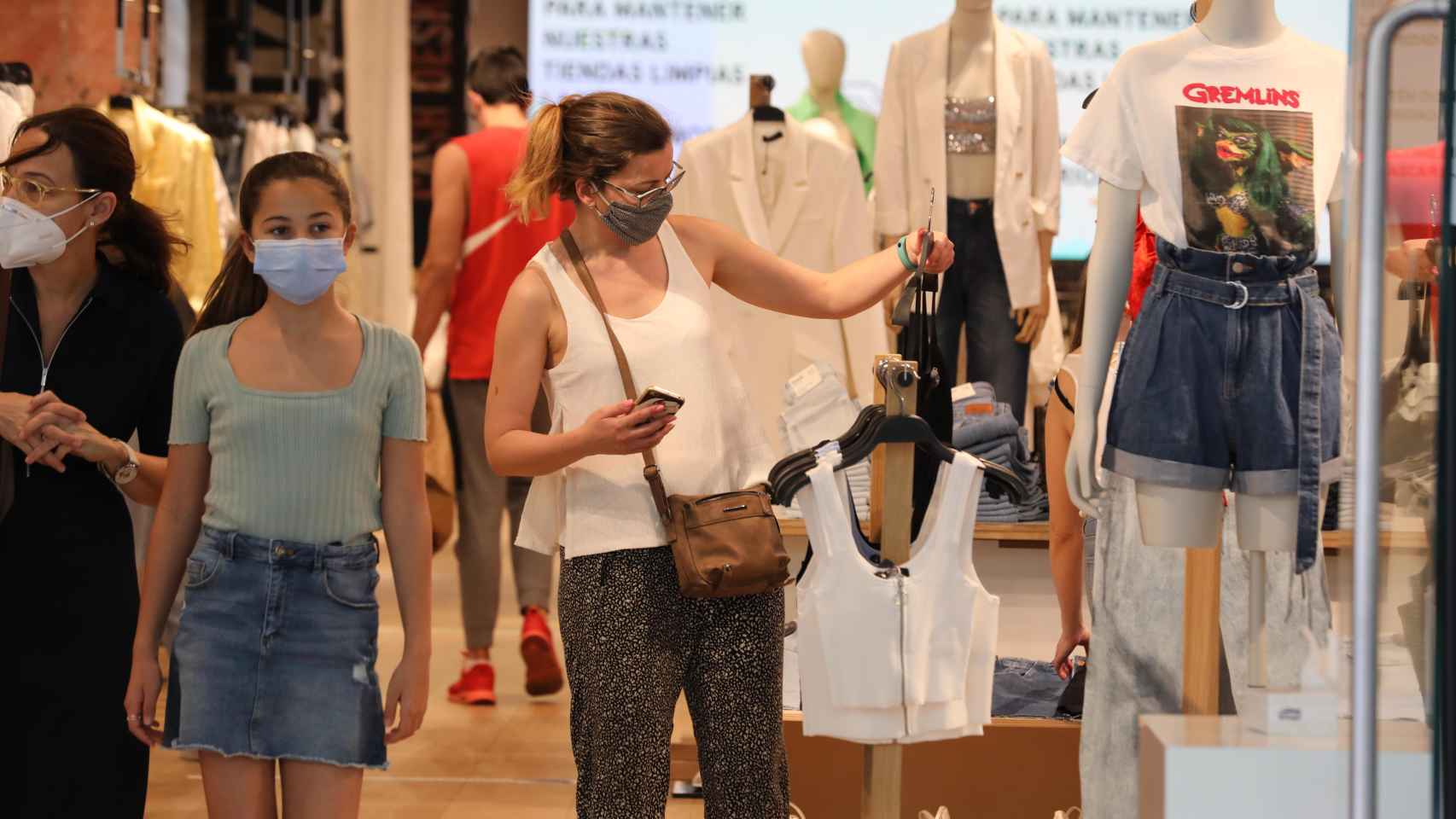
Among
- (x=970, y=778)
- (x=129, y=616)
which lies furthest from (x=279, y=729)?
(x=970, y=778)

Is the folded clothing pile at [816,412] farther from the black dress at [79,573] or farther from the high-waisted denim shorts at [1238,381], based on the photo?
the high-waisted denim shorts at [1238,381]

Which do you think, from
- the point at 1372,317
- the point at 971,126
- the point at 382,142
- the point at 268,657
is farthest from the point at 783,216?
the point at 382,142

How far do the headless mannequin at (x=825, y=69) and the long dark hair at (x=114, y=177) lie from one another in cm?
344

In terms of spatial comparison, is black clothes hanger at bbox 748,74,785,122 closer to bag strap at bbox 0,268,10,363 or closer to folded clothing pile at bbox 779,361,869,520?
folded clothing pile at bbox 779,361,869,520

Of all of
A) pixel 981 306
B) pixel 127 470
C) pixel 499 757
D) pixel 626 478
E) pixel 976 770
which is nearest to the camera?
pixel 626 478

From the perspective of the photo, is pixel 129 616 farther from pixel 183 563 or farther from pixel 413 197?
pixel 413 197

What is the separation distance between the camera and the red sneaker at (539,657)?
5.71m

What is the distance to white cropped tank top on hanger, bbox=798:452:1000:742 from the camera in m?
2.39

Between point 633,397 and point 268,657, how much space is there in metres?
0.69

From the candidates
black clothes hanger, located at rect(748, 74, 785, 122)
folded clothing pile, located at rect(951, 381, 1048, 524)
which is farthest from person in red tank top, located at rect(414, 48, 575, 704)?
folded clothing pile, located at rect(951, 381, 1048, 524)

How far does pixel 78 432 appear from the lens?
8.98ft

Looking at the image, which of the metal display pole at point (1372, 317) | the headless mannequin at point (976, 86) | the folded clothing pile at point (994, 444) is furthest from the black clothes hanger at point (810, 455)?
the headless mannequin at point (976, 86)

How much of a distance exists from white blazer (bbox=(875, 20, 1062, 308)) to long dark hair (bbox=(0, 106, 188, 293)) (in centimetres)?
252

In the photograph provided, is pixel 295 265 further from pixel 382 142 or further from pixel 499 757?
pixel 382 142
